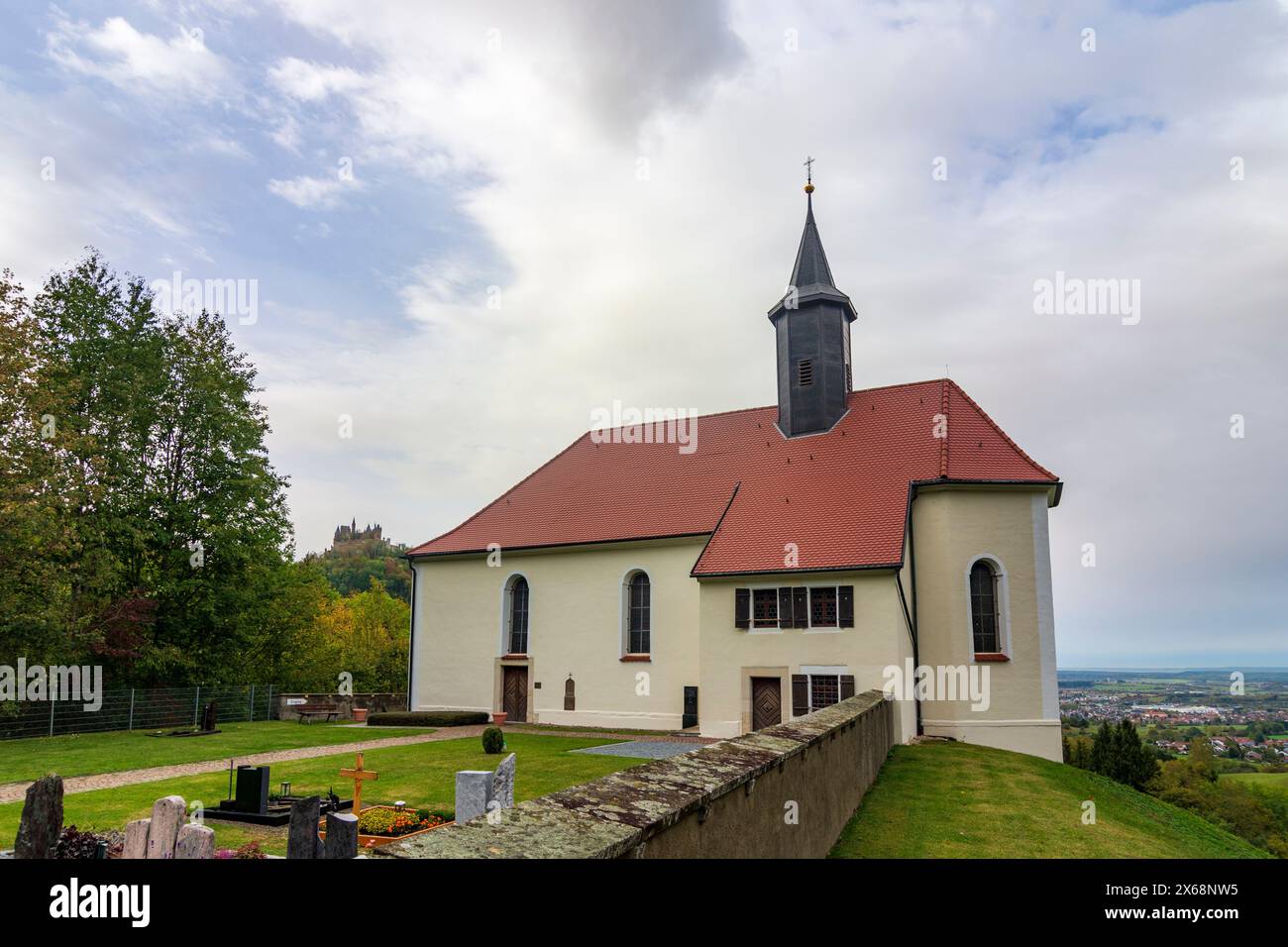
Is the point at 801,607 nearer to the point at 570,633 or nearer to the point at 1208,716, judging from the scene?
the point at 570,633

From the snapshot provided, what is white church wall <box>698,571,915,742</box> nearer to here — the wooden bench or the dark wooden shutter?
the dark wooden shutter

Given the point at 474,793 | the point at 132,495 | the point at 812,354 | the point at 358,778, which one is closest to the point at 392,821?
the point at 358,778

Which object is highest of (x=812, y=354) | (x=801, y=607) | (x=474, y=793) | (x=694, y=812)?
(x=812, y=354)

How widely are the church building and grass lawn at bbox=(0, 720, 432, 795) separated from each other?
5109 millimetres

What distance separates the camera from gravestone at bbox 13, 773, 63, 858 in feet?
21.0

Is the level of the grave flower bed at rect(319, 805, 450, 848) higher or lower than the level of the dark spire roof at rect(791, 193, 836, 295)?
lower

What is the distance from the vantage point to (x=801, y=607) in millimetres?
21844

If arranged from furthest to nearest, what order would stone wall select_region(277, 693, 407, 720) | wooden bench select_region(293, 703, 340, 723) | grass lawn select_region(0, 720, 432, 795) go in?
stone wall select_region(277, 693, 407, 720), wooden bench select_region(293, 703, 340, 723), grass lawn select_region(0, 720, 432, 795)

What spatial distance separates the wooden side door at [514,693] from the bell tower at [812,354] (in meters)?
12.7

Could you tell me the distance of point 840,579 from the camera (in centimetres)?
2133

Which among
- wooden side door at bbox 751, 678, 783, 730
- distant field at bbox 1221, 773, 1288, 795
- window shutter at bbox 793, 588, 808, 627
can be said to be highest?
window shutter at bbox 793, 588, 808, 627

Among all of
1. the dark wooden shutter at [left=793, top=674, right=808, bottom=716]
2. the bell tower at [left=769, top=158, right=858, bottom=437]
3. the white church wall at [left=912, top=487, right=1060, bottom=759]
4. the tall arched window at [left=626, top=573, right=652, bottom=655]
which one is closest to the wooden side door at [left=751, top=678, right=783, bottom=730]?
the dark wooden shutter at [left=793, top=674, right=808, bottom=716]

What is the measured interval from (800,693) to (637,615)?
22.9 feet
